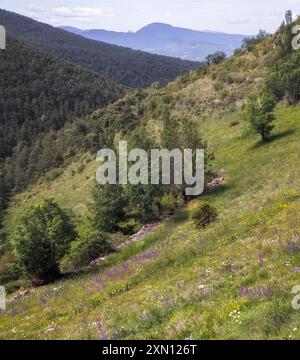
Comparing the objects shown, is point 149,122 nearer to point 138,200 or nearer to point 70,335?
point 138,200

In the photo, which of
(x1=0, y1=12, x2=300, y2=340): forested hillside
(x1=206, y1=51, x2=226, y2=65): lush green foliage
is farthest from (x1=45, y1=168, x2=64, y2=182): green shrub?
(x1=206, y1=51, x2=226, y2=65): lush green foliage

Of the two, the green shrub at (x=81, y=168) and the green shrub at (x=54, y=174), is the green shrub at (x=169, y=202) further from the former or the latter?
the green shrub at (x=54, y=174)

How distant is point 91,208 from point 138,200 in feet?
16.0

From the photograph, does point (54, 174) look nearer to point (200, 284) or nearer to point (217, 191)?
point (217, 191)

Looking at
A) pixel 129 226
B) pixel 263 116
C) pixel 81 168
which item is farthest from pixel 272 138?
pixel 81 168

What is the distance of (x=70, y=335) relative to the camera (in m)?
13.1

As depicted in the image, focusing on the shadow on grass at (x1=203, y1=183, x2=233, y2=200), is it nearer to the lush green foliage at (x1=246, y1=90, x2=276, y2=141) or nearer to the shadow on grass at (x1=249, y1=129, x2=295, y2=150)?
the shadow on grass at (x1=249, y1=129, x2=295, y2=150)

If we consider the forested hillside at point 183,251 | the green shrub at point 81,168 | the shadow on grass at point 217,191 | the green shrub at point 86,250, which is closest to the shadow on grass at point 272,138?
the forested hillside at point 183,251

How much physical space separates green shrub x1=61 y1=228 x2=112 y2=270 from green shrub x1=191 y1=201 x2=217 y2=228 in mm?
6547

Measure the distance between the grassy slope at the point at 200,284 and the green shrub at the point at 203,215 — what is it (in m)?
0.71

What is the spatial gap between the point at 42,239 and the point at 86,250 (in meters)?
2.91

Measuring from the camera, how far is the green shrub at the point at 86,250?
88.0 feet
